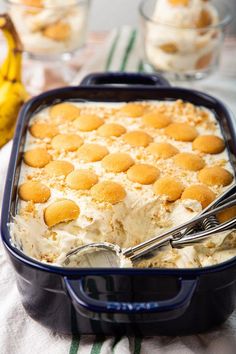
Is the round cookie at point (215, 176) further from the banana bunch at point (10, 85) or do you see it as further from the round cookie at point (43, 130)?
the banana bunch at point (10, 85)

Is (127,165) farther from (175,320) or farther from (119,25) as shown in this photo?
(119,25)

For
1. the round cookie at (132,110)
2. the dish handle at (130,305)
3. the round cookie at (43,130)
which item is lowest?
the round cookie at (43,130)

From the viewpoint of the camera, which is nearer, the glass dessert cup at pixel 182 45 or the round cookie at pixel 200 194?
the round cookie at pixel 200 194

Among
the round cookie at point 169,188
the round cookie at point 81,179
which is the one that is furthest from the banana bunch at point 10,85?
the round cookie at point 169,188

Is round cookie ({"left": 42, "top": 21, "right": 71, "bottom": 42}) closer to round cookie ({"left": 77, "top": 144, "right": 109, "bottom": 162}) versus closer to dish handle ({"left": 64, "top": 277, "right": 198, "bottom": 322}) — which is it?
round cookie ({"left": 77, "top": 144, "right": 109, "bottom": 162})

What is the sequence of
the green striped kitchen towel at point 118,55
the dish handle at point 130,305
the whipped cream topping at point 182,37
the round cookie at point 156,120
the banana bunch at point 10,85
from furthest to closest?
the green striped kitchen towel at point 118,55 → the whipped cream topping at point 182,37 → the banana bunch at point 10,85 → the round cookie at point 156,120 → the dish handle at point 130,305

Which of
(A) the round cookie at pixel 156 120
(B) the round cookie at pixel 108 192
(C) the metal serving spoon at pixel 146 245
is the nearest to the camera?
(C) the metal serving spoon at pixel 146 245
